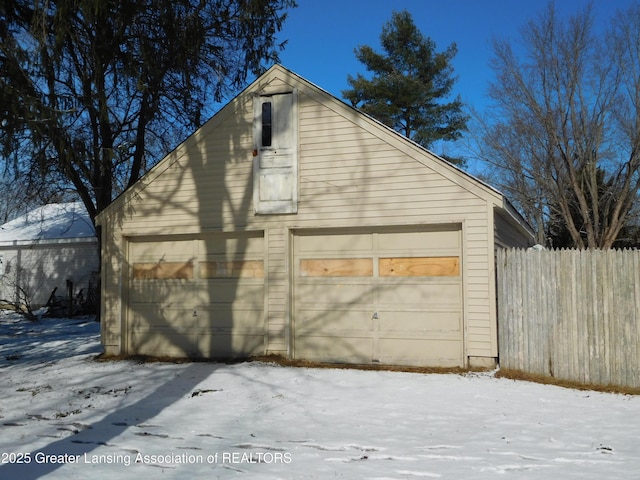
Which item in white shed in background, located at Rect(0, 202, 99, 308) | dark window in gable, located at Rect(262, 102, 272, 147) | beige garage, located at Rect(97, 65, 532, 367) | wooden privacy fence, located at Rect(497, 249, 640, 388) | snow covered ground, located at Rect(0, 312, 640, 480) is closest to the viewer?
snow covered ground, located at Rect(0, 312, 640, 480)

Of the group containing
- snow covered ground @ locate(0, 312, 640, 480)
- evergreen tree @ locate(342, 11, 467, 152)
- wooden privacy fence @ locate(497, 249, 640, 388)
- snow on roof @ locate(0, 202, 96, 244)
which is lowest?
snow covered ground @ locate(0, 312, 640, 480)

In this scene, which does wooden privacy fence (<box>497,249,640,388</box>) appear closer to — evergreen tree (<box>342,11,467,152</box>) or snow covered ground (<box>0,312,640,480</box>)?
snow covered ground (<box>0,312,640,480</box>)

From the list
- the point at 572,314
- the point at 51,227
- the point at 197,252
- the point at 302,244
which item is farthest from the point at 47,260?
the point at 572,314

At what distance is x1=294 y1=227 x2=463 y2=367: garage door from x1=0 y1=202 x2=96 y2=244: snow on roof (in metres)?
15.6

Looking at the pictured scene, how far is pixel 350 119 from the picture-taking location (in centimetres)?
988

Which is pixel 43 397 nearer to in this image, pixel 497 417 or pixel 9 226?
pixel 497 417

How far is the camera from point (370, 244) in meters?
9.84

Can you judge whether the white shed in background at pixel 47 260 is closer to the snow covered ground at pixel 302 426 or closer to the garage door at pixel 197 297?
the garage door at pixel 197 297

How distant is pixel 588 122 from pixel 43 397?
864 inches

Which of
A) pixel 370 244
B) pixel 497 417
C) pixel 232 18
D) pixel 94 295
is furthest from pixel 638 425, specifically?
pixel 94 295

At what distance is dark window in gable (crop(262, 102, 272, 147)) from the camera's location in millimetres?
10477

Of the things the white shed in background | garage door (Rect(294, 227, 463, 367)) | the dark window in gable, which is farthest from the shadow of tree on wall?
the white shed in background

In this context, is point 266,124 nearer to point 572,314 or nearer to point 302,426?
point 302,426

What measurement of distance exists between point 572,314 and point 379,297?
3.07 meters
